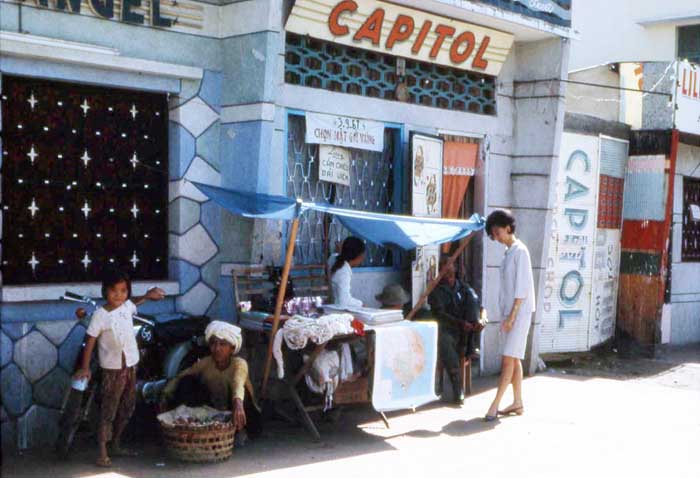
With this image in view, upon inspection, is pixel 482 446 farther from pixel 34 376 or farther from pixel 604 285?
pixel 604 285

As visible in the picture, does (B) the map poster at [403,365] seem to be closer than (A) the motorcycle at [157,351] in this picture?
No

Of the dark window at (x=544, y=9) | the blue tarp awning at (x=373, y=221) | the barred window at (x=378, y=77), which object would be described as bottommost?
the blue tarp awning at (x=373, y=221)

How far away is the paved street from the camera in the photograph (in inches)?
246

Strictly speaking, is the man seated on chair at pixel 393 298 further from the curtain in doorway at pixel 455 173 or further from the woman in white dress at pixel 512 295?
the curtain in doorway at pixel 455 173

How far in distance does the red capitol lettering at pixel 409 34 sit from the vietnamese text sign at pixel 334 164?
1073 millimetres

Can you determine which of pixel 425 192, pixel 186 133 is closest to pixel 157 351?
pixel 186 133

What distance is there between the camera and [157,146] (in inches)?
300

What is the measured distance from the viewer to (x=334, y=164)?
8.66 metres

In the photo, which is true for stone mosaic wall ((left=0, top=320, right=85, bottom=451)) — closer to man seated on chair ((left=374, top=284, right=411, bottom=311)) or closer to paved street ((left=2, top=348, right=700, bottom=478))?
paved street ((left=2, top=348, right=700, bottom=478))

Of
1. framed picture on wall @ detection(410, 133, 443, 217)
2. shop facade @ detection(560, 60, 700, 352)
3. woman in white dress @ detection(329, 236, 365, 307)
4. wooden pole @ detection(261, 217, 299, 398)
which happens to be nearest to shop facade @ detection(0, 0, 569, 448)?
framed picture on wall @ detection(410, 133, 443, 217)

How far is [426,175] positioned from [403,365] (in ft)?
8.56

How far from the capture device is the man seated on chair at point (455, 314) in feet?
28.1

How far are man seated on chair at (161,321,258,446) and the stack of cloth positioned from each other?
3.36 feet

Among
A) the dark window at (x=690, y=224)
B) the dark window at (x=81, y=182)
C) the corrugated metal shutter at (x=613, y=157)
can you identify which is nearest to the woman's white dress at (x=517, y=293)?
the dark window at (x=81, y=182)
